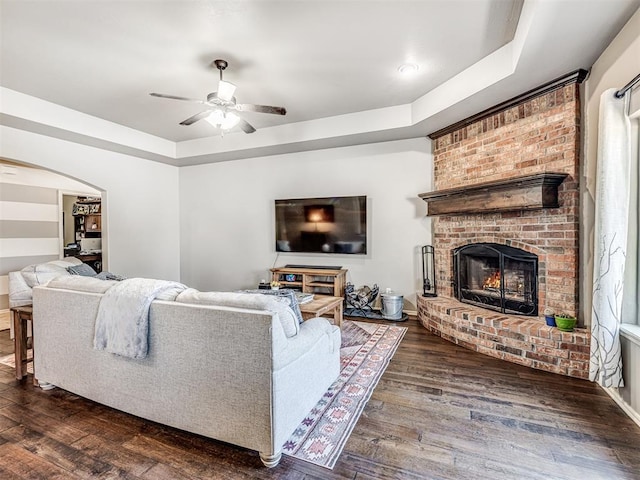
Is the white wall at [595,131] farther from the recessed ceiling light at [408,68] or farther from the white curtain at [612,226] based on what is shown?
the recessed ceiling light at [408,68]

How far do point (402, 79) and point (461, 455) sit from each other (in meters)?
3.33

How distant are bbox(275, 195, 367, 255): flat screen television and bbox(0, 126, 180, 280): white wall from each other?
7.35ft

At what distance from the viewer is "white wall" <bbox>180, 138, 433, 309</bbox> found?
15.2 feet

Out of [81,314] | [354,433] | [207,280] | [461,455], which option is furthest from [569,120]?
[207,280]

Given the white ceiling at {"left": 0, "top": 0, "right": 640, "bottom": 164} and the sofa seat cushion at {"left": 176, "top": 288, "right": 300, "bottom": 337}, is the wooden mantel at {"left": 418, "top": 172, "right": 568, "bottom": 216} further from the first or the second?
the sofa seat cushion at {"left": 176, "top": 288, "right": 300, "bottom": 337}

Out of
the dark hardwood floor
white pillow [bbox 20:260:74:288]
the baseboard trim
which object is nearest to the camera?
the dark hardwood floor

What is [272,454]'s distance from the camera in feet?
5.43

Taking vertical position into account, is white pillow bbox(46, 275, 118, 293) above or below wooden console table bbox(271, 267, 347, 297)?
above

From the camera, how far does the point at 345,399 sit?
91.5 inches

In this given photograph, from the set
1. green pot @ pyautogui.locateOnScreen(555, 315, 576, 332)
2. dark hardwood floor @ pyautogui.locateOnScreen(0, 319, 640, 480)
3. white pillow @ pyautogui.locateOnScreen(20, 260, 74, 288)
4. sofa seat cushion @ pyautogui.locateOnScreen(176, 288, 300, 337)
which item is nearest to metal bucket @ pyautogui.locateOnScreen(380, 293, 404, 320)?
dark hardwood floor @ pyautogui.locateOnScreen(0, 319, 640, 480)

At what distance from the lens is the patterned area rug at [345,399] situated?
5.92ft

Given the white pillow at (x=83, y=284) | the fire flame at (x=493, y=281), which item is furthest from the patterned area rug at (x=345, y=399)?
the white pillow at (x=83, y=284)

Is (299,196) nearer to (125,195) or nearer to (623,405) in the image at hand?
(125,195)

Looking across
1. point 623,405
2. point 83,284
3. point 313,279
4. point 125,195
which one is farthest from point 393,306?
point 125,195
